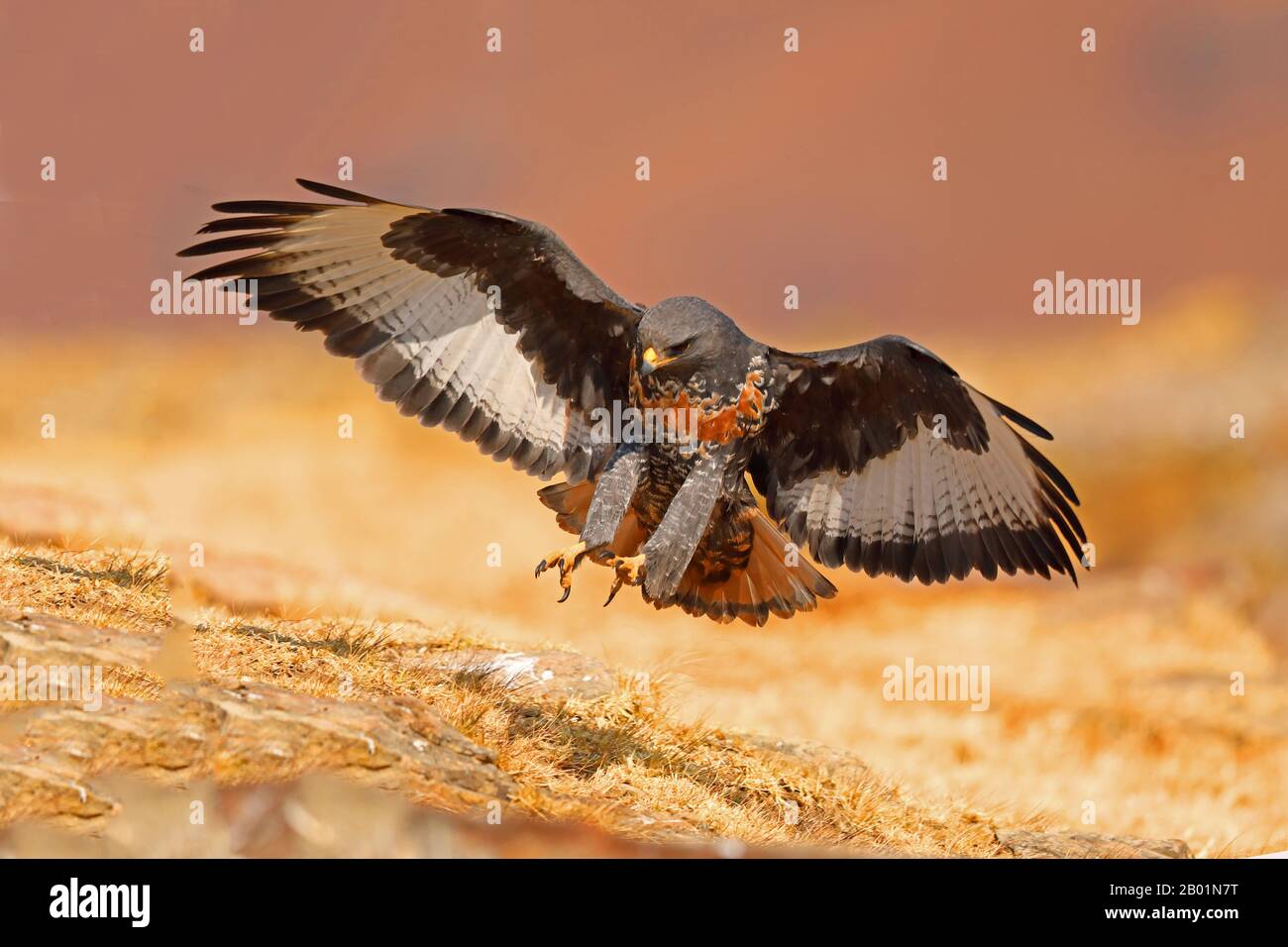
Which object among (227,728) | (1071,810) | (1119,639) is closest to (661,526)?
(227,728)

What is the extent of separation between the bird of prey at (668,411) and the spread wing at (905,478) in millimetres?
12

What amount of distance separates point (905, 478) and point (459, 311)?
2835mm

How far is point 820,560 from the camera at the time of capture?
26.4 ft

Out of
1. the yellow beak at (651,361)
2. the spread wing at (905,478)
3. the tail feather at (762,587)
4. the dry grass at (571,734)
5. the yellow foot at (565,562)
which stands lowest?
the dry grass at (571,734)

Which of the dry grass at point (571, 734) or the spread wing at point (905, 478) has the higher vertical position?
the spread wing at point (905, 478)

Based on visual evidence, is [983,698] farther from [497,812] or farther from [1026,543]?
[497,812]

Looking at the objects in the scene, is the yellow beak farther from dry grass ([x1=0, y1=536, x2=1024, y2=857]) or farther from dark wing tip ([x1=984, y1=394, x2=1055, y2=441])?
dry grass ([x1=0, y1=536, x2=1024, y2=857])

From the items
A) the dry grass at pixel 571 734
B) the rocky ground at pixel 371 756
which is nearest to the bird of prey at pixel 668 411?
the dry grass at pixel 571 734

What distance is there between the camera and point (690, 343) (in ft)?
22.6

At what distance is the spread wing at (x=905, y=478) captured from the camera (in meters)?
7.48

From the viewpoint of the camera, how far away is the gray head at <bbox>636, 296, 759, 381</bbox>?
679 centimetres

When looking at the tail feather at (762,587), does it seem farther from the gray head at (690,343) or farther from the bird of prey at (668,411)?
the gray head at (690,343)

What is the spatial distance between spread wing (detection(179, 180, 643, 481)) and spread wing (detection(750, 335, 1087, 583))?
110 centimetres

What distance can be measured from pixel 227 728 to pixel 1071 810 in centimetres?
634
